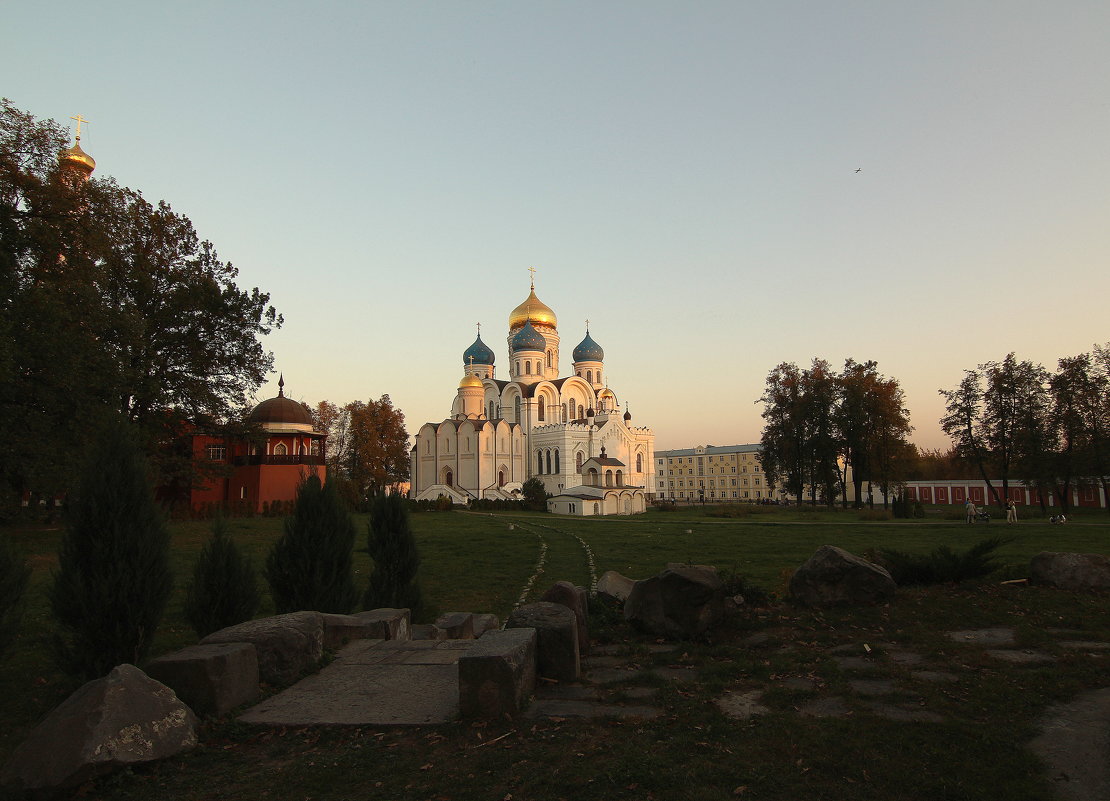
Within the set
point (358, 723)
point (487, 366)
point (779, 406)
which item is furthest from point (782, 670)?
point (487, 366)

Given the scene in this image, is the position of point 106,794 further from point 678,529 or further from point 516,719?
point 678,529

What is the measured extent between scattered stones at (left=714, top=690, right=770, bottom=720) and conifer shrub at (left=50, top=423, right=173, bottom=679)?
464 centimetres

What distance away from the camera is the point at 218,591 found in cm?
703

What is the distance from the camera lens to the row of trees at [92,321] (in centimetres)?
1636

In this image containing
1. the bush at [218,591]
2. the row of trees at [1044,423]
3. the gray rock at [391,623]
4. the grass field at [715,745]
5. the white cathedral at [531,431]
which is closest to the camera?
the grass field at [715,745]

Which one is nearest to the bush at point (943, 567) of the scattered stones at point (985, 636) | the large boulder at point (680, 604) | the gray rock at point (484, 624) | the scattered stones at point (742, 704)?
the scattered stones at point (985, 636)

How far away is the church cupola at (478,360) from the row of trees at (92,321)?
42.1 metres

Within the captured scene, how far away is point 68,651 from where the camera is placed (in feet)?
18.4

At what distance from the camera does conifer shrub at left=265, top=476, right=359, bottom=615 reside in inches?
319

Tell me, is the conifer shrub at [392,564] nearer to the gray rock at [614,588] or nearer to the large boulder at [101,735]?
the gray rock at [614,588]

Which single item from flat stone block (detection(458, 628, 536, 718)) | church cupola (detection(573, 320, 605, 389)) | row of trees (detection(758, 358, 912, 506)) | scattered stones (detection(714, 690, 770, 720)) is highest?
church cupola (detection(573, 320, 605, 389))

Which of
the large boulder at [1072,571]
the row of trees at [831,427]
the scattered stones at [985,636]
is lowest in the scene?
the scattered stones at [985,636]

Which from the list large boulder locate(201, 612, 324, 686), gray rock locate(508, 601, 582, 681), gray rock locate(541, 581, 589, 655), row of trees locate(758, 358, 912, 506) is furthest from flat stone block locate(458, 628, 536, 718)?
row of trees locate(758, 358, 912, 506)

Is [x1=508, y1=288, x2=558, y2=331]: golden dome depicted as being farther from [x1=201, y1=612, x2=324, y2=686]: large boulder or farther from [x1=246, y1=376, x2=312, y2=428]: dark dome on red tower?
[x1=201, y1=612, x2=324, y2=686]: large boulder
